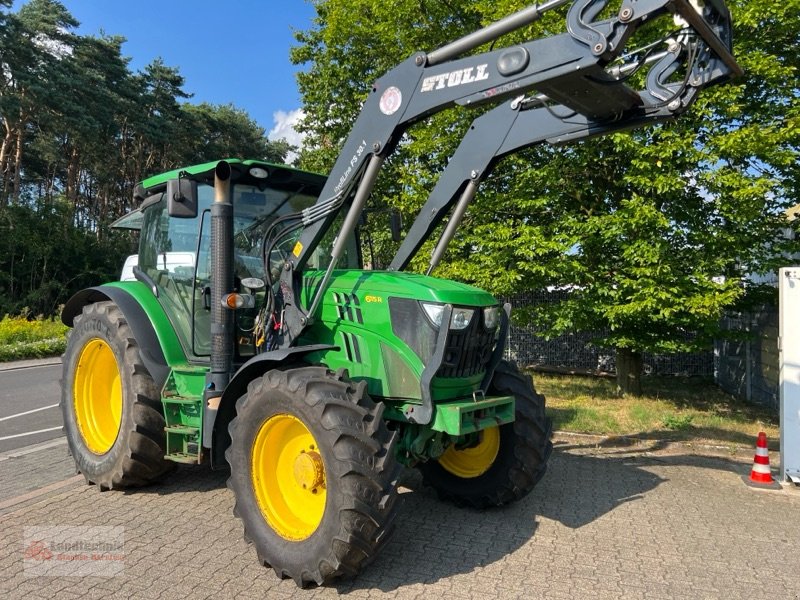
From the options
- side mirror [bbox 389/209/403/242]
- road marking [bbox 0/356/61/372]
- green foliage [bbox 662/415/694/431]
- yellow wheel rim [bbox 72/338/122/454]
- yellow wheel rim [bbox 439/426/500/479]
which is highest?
side mirror [bbox 389/209/403/242]

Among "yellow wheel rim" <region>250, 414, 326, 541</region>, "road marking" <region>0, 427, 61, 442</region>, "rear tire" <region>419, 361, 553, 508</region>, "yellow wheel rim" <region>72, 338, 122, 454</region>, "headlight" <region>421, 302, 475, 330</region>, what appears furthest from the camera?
"road marking" <region>0, 427, 61, 442</region>

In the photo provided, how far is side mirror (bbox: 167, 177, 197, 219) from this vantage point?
4.21m

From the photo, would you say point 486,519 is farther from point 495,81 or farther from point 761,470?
point 495,81

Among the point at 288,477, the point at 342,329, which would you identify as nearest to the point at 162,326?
the point at 342,329

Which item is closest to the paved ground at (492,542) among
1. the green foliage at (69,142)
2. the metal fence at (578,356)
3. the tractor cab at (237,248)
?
the tractor cab at (237,248)

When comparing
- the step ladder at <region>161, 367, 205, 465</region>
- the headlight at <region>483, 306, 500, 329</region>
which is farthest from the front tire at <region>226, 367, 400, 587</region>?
the headlight at <region>483, 306, 500, 329</region>

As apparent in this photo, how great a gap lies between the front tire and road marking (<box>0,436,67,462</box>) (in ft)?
12.4

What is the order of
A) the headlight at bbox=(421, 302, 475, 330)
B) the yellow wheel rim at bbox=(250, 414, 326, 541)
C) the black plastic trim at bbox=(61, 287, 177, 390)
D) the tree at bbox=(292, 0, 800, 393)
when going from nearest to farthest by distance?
the yellow wheel rim at bbox=(250, 414, 326, 541)
the headlight at bbox=(421, 302, 475, 330)
the black plastic trim at bbox=(61, 287, 177, 390)
the tree at bbox=(292, 0, 800, 393)

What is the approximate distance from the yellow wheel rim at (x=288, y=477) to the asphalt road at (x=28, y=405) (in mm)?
4317

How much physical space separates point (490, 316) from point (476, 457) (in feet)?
4.43

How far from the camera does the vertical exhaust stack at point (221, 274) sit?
4305mm

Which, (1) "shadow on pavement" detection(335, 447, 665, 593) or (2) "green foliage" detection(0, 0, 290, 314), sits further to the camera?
(2) "green foliage" detection(0, 0, 290, 314)

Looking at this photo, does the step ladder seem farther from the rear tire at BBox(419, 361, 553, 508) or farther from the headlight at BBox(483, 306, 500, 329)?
the headlight at BBox(483, 306, 500, 329)

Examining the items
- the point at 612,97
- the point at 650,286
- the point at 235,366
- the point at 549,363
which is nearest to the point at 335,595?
the point at 235,366
